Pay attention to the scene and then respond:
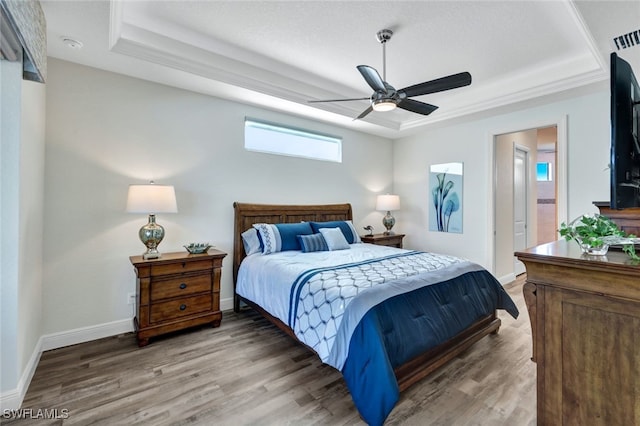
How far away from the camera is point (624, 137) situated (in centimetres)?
132

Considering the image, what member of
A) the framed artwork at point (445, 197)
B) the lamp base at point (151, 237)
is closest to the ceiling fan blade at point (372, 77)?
the lamp base at point (151, 237)

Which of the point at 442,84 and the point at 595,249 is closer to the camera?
the point at 595,249

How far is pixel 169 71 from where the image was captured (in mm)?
2855

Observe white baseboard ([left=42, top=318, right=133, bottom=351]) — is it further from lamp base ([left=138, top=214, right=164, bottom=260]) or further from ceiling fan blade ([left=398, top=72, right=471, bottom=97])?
ceiling fan blade ([left=398, top=72, right=471, bottom=97])

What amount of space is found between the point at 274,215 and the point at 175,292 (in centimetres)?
156

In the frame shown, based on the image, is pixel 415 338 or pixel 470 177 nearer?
pixel 415 338

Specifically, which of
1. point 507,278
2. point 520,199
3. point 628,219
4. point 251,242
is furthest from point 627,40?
point 251,242

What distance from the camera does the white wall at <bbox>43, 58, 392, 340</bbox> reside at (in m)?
2.66

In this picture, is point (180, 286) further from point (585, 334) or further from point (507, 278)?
A: point (507, 278)

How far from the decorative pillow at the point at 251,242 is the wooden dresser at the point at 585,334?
8.85 feet

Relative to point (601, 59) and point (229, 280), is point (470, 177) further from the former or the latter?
point (229, 280)

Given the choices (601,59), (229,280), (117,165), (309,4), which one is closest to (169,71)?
(117,165)

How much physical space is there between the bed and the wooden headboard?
0.31 m

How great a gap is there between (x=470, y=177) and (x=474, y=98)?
116 cm
